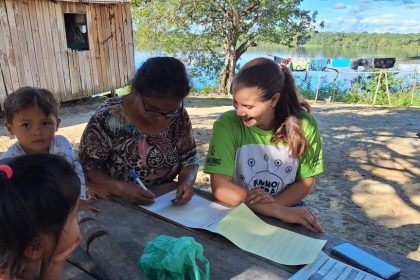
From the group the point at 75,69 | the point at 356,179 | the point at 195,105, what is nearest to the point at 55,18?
the point at 75,69

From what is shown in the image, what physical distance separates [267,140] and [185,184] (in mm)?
489

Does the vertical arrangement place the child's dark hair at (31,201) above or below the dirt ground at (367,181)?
above

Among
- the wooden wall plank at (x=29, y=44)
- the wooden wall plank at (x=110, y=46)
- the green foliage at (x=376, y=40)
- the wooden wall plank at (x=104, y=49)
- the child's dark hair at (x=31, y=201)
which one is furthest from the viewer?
the green foliage at (x=376, y=40)

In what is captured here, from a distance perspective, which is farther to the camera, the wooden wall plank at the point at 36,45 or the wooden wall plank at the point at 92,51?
the wooden wall plank at the point at 92,51

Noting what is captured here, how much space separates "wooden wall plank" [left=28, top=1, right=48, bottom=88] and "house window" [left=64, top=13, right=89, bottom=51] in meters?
1.16

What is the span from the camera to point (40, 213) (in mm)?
845

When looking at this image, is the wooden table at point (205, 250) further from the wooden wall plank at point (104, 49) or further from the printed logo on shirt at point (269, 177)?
the wooden wall plank at point (104, 49)

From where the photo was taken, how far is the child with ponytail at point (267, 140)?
6.00ft

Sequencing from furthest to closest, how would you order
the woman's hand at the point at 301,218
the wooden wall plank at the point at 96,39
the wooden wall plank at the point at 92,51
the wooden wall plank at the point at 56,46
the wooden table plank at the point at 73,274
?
1. the wooden wall plank at the point at 96,39
2. the wooden wall plank at the point at 92,51
3. the wooden wall plank at the point at 56,46
4. the woman's hand at the point at 301,218
5. the wooden table plank at the point at 73,274

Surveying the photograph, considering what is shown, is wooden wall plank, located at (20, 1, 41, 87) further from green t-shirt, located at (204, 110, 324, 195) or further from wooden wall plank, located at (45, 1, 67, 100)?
green t-shirt, located at (204, 110, 324, 195)

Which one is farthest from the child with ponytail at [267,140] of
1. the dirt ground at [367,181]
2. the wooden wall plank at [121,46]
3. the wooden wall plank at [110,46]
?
the wooden wall plank at [121,46]

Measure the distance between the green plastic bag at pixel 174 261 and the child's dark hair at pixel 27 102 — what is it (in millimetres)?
1123

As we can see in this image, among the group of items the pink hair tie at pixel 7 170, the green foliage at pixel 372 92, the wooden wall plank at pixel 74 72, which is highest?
the pink hair tie at pixel 7 170

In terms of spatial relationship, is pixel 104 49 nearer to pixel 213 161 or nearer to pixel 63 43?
pixel 63 43
